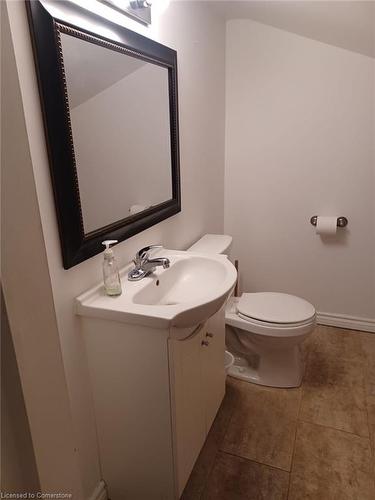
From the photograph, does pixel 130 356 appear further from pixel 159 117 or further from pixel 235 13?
pixel 235 13

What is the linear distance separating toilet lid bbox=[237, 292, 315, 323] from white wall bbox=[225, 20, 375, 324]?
58 centimetres

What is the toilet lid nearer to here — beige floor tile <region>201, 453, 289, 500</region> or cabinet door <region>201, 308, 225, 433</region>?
cabinet door <region>201, 308, 225, 433</region>

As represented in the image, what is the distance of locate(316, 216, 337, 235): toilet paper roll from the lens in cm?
235

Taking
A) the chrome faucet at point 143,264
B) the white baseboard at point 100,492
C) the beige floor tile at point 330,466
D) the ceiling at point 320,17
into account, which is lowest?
the beige floor tile at point 330,466

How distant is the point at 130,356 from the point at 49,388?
0.66 m

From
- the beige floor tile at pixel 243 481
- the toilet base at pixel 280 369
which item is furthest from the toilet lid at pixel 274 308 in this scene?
the beige floor tile at pixel 243 481

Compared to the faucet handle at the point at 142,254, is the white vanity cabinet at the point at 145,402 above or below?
below

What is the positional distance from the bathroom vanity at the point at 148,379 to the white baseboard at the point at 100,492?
0.07 ft

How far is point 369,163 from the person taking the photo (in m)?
2.26

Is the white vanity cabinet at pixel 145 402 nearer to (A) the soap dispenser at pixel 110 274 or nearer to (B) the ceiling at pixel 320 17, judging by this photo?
(A) the soap dispenser at pixel 110 274

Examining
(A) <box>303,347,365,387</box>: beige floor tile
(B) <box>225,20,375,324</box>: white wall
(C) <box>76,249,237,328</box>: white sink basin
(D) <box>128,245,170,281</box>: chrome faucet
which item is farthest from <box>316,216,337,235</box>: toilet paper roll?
(D) <box>128,245,170,281</box>: chrome faucet

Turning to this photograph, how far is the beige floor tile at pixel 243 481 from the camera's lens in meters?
1.42

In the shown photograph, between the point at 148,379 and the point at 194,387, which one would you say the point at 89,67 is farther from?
the point at 194,387

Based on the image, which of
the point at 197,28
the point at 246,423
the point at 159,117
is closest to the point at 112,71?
the point at 159,117
